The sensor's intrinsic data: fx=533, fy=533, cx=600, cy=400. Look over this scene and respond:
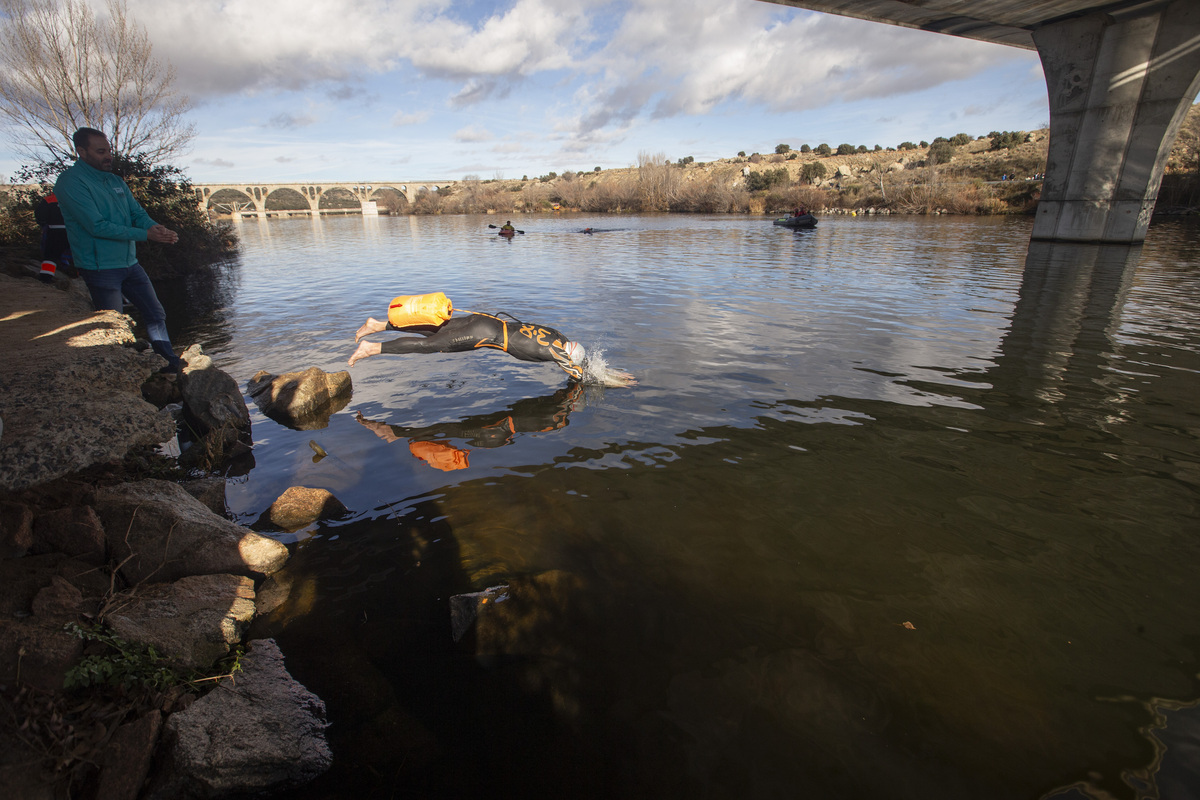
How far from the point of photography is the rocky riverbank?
238cm

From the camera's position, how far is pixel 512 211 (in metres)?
82.5

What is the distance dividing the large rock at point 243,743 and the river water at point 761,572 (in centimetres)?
13

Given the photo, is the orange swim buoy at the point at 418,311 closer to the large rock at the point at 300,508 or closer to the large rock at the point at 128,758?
the large rock at the point at 300,508

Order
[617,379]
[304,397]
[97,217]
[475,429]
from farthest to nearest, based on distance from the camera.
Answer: [617,379], [304,397], [475,429], [97,217]

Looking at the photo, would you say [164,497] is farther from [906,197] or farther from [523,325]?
[906,197]

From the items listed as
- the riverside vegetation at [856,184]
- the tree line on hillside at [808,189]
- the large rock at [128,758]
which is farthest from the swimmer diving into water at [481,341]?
the tree line on hillside at [808,189]

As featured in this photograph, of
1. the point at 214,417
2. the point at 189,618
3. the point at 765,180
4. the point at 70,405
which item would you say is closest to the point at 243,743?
the point at 189,618

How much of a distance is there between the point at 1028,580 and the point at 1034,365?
19.8ft

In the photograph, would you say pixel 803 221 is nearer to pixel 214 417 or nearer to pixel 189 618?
pixel 214 417

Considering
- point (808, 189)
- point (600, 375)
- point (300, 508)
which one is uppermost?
point (808, 189)

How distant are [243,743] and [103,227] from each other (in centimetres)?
662

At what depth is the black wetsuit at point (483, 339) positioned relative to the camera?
7445 mm

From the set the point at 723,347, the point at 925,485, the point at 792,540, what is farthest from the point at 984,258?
the point at 792,540

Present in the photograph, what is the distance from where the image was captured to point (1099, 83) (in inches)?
814
